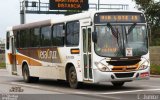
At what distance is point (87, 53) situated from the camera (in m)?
19.5

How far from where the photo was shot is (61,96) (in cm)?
1778

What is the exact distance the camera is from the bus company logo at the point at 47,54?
73.9ft

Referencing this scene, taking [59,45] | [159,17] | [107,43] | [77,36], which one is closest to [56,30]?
[59,45]

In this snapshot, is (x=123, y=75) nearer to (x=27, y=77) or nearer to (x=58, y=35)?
(x=58, y=35)

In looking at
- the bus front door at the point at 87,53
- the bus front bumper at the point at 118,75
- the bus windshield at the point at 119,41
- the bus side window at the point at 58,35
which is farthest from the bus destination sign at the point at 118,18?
the bus side window at the point at 58,35

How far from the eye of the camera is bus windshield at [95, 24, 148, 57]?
62.6 feet

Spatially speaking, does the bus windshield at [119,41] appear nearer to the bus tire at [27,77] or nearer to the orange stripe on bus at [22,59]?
the orange stripe on bus at [22,59]

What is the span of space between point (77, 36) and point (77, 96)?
134 inches

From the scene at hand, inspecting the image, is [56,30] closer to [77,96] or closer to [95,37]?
[95,37]

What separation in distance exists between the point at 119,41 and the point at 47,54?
4.86 metres

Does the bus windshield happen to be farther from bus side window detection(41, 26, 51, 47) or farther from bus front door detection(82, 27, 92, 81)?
bus side window detection(41, 26, 51, 47)

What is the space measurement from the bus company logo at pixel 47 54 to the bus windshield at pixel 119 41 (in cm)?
360

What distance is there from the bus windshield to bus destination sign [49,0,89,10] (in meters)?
29.4

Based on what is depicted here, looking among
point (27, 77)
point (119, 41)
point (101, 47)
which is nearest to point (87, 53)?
point (101, 47)
